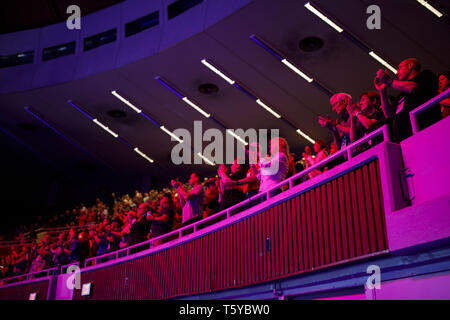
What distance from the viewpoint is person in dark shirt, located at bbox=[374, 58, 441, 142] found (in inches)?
142

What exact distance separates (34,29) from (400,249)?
45.1ft

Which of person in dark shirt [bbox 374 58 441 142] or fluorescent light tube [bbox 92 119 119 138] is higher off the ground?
fluorescent light tube [bbox 92 119 119 138]

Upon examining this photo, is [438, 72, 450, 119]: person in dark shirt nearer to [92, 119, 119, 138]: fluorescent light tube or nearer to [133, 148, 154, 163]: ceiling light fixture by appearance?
[92, 119, 119, 138]: fluorescent light tube

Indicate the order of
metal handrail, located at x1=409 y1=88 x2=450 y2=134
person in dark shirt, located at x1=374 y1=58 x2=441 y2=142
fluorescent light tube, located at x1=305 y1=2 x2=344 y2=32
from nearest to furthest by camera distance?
A: metal handrail, located at x1=409 y1=88 x2=450 y2=134 < person in dark shirt, located at x1=374 y1=58 x2=441 y2=142 < fluorescent light tube, located at x1=305 y1=2 x2=344 y2=32

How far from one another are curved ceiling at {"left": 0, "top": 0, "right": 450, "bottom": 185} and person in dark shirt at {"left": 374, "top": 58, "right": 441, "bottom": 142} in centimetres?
531

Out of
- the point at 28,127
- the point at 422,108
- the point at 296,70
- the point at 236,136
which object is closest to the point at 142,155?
the point at 28,127

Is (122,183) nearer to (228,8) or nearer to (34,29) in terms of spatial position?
(34,29)

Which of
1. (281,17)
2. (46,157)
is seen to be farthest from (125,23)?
(46,157)

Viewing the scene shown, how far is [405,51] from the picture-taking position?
936 cm

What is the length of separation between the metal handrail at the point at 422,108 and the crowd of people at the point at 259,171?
0.21 ft

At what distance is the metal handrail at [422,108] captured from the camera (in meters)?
3.28

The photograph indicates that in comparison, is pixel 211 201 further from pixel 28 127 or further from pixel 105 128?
pixel 28 127

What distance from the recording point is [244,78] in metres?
11.3

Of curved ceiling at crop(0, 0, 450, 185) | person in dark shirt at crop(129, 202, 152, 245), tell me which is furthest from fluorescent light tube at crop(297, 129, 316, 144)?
person in dark shirt at crop(129, 202, 152, 245)
